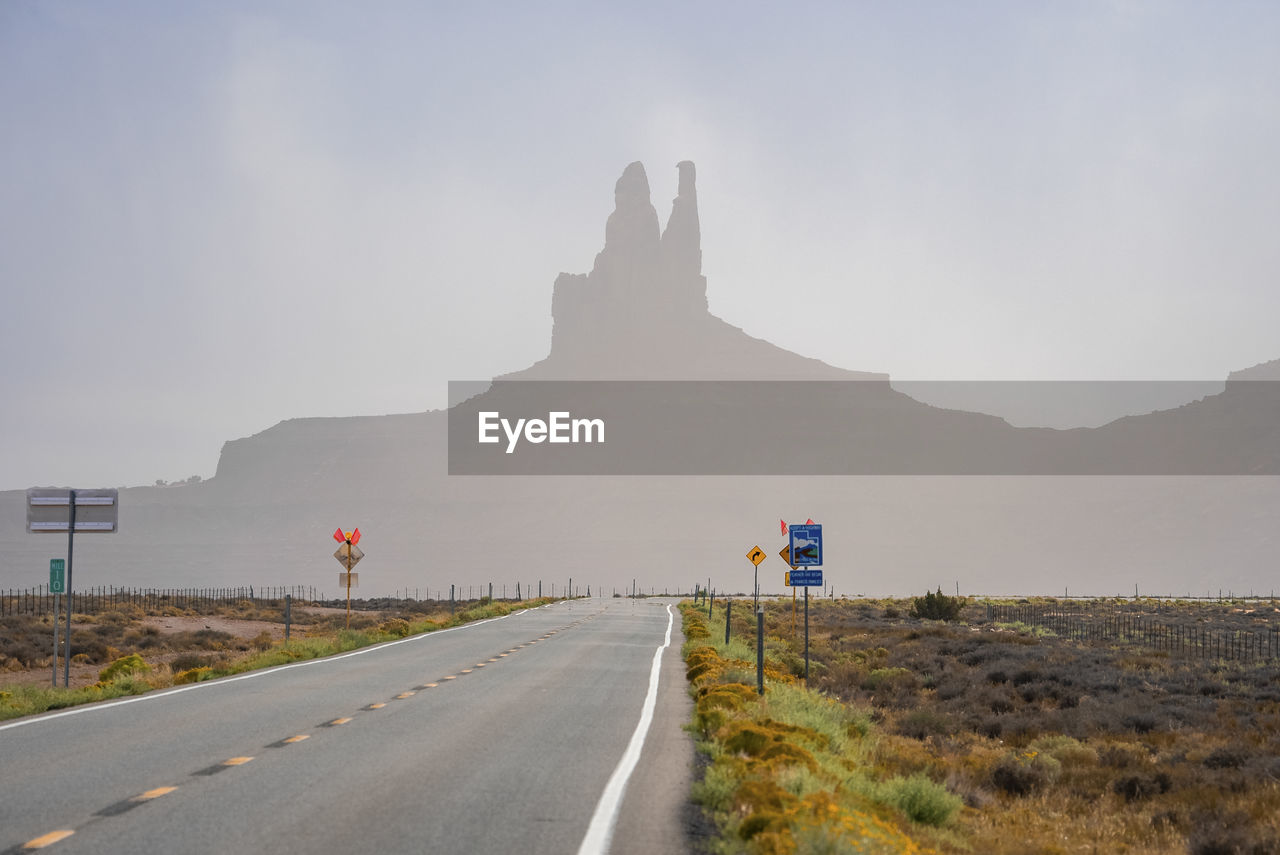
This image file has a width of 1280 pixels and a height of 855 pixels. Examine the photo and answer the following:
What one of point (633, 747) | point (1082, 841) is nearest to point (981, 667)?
point (1082, 841)

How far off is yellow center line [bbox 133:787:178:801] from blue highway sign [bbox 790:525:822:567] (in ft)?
59.8

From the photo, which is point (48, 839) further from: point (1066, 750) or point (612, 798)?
point (1066, 750)

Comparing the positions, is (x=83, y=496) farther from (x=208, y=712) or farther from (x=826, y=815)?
(x=826, y=815)

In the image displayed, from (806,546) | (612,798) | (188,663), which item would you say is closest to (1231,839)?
(612,798)

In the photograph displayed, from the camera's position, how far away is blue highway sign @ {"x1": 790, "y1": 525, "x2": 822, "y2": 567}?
25.7 m

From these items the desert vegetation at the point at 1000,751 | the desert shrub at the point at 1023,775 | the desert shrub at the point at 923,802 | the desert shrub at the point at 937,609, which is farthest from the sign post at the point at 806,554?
the desert shrub at the point at 937,609

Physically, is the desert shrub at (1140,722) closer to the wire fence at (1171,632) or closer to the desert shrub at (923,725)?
the desert shrub at (923,725)

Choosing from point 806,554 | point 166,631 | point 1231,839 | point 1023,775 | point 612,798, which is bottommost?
point 166,631

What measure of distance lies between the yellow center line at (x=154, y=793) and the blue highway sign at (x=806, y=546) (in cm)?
1824

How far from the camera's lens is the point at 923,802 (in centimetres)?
1034

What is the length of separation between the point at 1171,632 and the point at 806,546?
2891 cm

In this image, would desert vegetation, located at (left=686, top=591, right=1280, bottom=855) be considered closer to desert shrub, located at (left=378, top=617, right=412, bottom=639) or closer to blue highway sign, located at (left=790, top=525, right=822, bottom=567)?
blue highway sign, located at (left=790, top=525, right=822, bottom=567)

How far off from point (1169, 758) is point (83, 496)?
19140mm

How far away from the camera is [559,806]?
28.3ft
